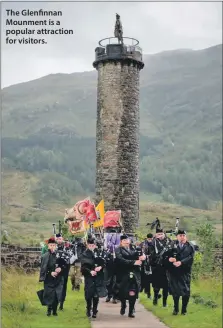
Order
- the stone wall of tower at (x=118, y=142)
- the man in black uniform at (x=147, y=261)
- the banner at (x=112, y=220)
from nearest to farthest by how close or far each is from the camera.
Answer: the man in black uniform at (x=147, y=261) < the banner at (x=112, y=220) < the stone wall of tower at (x=118, y=142)

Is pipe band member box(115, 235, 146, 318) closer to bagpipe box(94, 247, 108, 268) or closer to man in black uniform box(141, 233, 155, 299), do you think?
bagpipe box(94, 247, 108, 268)

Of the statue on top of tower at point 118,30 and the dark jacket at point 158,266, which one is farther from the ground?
the statue on top of tower at point 118,30

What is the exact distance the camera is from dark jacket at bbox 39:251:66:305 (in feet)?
49.2

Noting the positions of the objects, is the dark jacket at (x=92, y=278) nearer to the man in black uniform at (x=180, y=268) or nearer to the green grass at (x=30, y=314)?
the green grass at (x=30, y=314)

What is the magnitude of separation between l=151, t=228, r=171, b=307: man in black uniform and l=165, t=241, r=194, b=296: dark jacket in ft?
4.39

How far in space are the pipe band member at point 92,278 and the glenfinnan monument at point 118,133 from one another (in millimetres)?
16618

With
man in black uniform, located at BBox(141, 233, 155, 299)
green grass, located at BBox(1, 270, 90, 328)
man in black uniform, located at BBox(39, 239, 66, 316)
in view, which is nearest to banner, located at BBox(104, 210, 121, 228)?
man in black uniform, located at BBox(141, 233, 155, 299)

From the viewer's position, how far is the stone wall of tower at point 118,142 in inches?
1250

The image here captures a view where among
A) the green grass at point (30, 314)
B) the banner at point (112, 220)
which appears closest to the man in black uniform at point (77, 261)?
the green grass at point (30, 314)

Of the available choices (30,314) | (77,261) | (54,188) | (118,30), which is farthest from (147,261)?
(54,188)

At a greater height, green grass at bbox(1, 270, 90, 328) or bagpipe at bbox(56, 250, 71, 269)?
bagpipe at bbox(56, 250, 71, 269)

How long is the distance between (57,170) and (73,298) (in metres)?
177

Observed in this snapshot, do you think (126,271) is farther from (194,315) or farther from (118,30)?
(118,30)

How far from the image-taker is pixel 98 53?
33.3m
